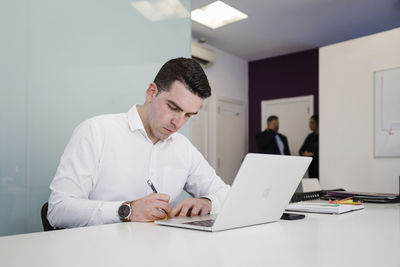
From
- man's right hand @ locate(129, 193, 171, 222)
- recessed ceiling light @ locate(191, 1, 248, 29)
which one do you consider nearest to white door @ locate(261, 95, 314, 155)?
recessed ceiling light @ locate(191, 1, 248, 29)

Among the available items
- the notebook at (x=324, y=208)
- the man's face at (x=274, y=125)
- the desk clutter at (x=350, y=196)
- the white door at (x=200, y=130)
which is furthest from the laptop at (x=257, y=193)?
the man's face at (x=274, y=125)

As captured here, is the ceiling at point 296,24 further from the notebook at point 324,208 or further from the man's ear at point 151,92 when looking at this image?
the notebook at point 324,208

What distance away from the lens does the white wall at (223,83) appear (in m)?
5.91

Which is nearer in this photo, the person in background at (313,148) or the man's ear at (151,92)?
the man's ear at (151,92)

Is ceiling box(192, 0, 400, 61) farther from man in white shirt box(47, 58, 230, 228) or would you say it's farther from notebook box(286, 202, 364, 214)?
notebook box(286, 202, 364, 214)

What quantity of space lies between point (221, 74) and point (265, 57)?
1021mm

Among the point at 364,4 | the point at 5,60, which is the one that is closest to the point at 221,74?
the point at 364,4

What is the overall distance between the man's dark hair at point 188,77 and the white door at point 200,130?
3.88m

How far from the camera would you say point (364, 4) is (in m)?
4.29

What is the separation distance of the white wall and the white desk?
4.74m

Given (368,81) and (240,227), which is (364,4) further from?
(240,227)

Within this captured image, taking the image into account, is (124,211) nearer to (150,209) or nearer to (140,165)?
(150,209)

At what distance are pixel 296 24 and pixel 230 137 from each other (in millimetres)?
2267

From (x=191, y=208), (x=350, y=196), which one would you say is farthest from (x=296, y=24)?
(x=191, y=208)
